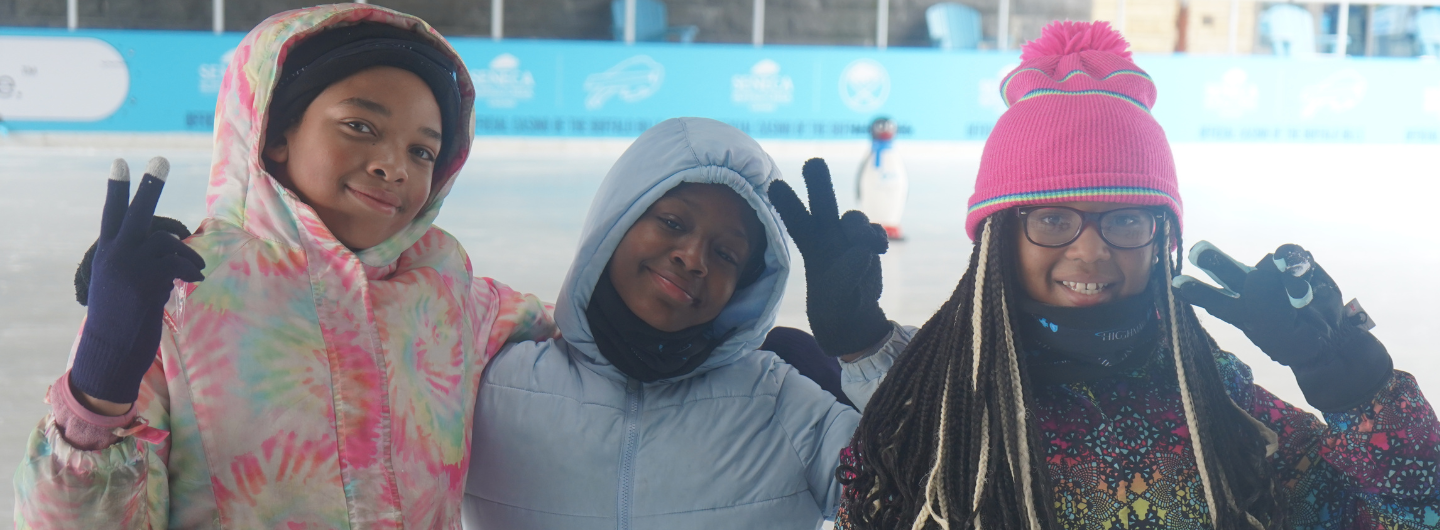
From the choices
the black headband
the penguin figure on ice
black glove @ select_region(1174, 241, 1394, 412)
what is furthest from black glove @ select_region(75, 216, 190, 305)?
the penguin figure on ice

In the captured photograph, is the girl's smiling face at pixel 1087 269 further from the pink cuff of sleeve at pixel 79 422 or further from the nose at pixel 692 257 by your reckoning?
the pink cuff of sleeve at pixel 79 422

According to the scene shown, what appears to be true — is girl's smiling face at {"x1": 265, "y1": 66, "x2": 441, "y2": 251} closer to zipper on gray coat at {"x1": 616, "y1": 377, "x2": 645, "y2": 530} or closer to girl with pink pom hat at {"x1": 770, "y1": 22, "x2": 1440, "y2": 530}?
zipper on gray coat at {"x1": 616, "y1": 377, "x2": 645, "y2": 530}

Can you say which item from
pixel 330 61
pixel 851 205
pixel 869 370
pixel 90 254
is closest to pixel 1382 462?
pixel 869 370

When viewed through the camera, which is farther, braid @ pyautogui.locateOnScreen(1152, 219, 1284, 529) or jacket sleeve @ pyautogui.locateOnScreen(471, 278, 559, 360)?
jacket sleeve @ pyautogui.locateOnScreen(471, 278, 559, 360)

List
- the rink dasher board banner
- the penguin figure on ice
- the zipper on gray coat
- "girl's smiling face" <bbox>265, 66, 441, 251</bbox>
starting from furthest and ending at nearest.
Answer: the rink dasher board banner, the penguin figure on ice, the zipper on gray coat, "girl's smiling face" <bbox>265, 66, 441, 251</bbox>

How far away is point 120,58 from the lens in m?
9.27

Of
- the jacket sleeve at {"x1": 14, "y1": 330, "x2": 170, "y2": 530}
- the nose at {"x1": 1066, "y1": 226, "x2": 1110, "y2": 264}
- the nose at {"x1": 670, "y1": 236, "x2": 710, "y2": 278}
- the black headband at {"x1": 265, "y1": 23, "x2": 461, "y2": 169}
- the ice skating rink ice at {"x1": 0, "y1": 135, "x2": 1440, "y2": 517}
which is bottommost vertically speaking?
the ice skating rink ice at {"x1": 0, "y1": 135, "x2": 1440, "y2": 517}

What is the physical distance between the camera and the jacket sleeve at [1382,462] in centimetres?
95

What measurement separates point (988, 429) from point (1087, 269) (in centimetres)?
18

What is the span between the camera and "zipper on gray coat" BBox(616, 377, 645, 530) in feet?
3.98

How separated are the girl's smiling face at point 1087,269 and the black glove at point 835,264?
18 cm

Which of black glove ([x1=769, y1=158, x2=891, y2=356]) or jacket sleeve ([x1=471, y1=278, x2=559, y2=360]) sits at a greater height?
black glove ([x1=769, y1=158, x2=891, y2=356])

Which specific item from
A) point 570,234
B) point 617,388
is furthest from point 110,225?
point 570,234

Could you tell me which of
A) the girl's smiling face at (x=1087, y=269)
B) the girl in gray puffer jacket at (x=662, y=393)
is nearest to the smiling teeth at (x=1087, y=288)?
the girl's smiling face at (x=1087, y=269)
